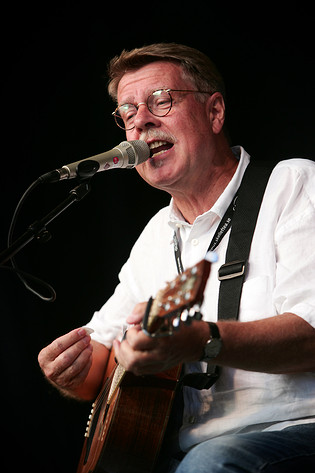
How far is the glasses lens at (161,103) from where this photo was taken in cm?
230

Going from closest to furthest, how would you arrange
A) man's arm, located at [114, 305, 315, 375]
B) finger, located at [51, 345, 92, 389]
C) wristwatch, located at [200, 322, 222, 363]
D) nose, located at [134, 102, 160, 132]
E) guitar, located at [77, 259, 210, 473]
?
man's arm, located at [114, 305, 315, 375] → wristwatch, located at [200, 322, 222, 363] → guitar, located at [77, 259, 210, 473] → finger, located at [51, 345, 92, 389] → nose, located at [134, 102, 160, 132]

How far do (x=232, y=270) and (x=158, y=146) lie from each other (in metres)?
0.69

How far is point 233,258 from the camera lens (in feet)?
6.27

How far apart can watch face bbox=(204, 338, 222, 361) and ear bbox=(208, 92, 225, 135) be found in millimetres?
1266

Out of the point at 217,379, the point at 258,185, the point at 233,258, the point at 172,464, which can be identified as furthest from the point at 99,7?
the point at 172,464

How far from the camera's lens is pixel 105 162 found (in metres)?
1.80

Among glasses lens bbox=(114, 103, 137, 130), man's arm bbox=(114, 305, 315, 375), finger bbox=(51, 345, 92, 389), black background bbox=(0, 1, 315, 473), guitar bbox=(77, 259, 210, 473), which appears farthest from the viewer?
black background bbox=(0, 1, 315, 473)

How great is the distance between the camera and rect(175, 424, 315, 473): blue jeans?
1420 millimetres

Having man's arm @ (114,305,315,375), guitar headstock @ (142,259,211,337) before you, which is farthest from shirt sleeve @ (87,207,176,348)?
guitar headstock @ (142,259,211,337)

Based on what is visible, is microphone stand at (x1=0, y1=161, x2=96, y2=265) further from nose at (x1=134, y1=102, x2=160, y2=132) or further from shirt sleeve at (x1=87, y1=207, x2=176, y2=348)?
shirt sleeve at (x1=87, y1=207, x2=176, y2=348)

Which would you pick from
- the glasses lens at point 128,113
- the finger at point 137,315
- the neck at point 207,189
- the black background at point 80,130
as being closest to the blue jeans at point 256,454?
the finger at point 137,315

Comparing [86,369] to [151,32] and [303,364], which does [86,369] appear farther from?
[151,32]

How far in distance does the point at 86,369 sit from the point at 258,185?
3.45 ft

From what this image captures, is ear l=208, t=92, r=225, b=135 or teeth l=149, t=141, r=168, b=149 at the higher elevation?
ear l=208, t=92, r=225, b=135
